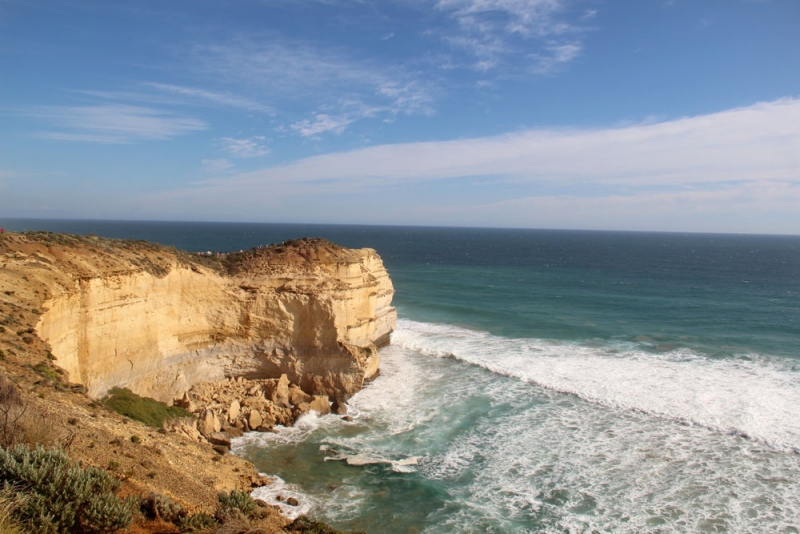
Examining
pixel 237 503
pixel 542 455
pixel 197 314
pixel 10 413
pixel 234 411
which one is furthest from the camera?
pixel 197 314

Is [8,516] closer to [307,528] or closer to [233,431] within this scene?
[307,528]

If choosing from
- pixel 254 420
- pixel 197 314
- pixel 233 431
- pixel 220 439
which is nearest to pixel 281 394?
pixel 254 420

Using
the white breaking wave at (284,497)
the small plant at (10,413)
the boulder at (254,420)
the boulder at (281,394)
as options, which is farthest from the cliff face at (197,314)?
the white breaking wave at (284,497)

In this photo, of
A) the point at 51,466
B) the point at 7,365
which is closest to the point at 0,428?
the point at 51,466

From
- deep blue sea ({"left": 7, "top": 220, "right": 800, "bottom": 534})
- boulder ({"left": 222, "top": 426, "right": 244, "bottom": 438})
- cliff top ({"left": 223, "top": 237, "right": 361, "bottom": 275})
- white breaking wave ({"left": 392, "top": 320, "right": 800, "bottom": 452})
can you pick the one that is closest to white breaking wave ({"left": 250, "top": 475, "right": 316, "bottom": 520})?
deep blue sea ({"left": 7, "top": 220, "right": 800, "bottom": 534})

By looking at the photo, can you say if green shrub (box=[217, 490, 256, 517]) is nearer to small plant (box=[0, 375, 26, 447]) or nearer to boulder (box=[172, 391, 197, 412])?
small plant (box=[0, 375, 26, 447])

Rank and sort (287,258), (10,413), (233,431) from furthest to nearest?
(287,258) → (233,431) → (10,413)
